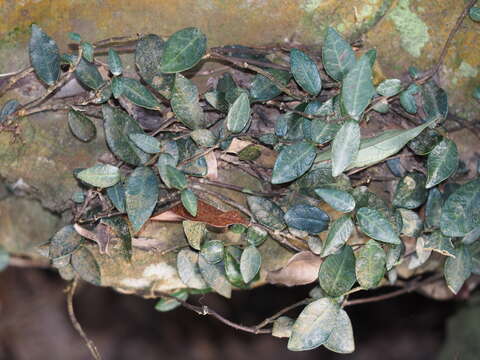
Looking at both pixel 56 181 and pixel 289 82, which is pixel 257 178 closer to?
pixel 289 82

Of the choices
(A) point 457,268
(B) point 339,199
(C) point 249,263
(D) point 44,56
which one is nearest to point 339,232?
(B) point 339,199

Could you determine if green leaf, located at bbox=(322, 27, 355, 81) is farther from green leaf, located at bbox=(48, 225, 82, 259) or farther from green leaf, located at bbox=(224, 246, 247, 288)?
green leaf, located at bbox=(48, 225, 82, 259)

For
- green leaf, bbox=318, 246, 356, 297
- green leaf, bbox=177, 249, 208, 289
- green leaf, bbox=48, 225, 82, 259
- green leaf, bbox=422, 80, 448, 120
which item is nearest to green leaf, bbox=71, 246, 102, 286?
green leaf, bbox=48, 225, 82, 259

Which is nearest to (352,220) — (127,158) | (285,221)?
(285,221)

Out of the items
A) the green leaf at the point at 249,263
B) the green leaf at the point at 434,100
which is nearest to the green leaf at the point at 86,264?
the green leaf at the point at 249,263

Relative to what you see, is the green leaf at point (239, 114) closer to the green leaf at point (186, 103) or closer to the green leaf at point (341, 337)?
the green leaf at point (186, 103)

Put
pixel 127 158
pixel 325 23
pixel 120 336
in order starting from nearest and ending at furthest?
pixel 127 158, pixel 325 23, pixel 120 336
